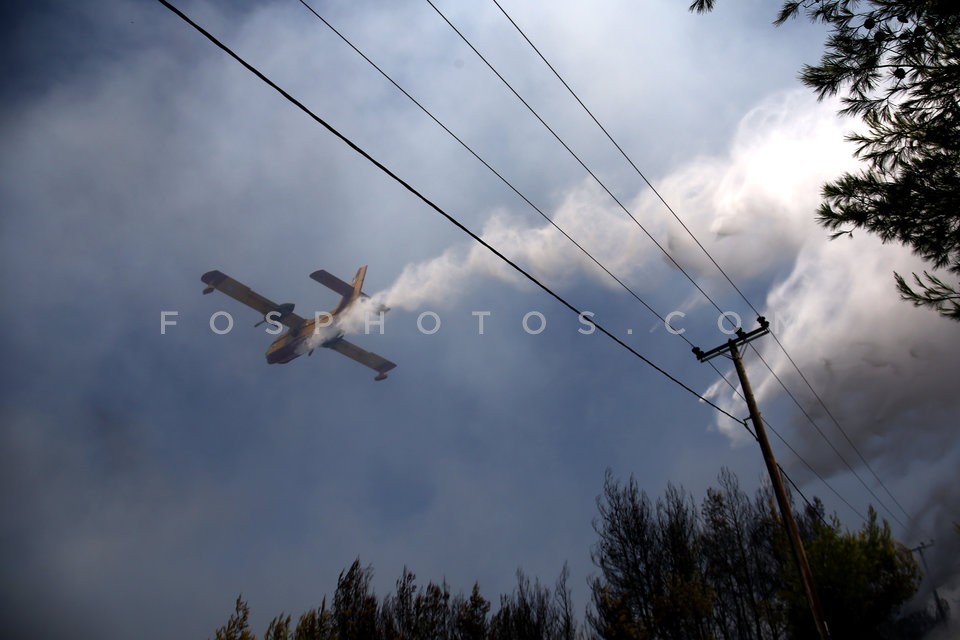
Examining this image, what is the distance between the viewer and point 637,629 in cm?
1723

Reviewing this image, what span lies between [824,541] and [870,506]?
6.28 feet

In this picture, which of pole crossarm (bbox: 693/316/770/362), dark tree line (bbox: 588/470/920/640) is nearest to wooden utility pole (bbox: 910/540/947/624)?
dark tree line (bbox: 588/470/920/640)

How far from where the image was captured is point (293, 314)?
93.2ft

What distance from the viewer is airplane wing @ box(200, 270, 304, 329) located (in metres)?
25.2

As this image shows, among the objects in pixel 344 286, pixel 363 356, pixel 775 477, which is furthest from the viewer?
pixel 363 356

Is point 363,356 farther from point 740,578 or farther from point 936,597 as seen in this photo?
point 936,597

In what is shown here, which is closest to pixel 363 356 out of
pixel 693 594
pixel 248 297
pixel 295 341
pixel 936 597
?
pixel 295 341

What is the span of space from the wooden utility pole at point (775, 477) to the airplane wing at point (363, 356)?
22.3 metres

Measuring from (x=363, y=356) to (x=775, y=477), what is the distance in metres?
26.1

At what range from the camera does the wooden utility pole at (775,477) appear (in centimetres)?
838

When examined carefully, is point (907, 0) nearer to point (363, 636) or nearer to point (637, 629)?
point (637, 629)

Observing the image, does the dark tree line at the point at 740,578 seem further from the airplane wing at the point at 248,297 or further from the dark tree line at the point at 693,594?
the airplane wing at the point at 248,297

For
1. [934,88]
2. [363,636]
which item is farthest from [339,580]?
[934,88]

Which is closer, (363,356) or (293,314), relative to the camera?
(293,314)
